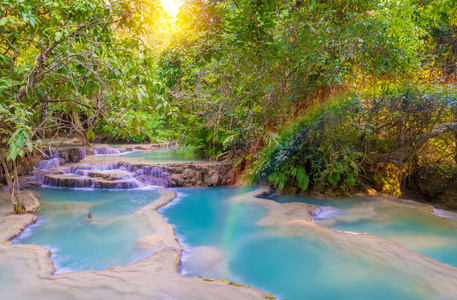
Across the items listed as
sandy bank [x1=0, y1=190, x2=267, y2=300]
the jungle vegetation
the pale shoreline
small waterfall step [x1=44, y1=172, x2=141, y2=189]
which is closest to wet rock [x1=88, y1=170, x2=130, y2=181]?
small waterfall step [x1=44, y1=172, x2=141, y2=189]

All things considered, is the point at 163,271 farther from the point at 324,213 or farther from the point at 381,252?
the point at 324,213

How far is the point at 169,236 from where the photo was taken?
218 inches

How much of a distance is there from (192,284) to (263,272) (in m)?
1.43

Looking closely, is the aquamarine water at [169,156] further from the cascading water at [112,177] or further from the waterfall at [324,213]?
the waterfall at [324,213]

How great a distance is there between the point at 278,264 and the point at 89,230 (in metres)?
4.07

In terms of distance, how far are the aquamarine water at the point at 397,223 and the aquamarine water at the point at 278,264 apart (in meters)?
1.63

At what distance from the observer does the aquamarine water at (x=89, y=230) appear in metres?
4.77

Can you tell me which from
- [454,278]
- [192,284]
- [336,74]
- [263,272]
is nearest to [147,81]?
[192,284]

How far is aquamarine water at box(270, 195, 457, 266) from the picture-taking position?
18.0 feet

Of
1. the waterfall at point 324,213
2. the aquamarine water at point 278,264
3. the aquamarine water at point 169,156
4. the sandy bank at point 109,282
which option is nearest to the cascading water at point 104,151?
the aquamarine water at point 169,156

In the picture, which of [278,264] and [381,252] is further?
[381,252]

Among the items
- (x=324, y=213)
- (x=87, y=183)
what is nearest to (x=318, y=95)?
(x=324, y=213)

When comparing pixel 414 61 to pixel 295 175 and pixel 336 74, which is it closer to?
pixel 336 74

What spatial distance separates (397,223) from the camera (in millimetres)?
6828
